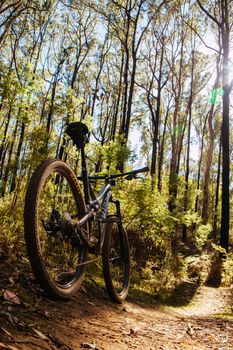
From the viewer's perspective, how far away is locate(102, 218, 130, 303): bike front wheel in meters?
3.82

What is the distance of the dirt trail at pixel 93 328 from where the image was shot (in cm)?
182

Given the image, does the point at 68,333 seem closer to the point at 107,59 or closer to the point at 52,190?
the point at 52,190

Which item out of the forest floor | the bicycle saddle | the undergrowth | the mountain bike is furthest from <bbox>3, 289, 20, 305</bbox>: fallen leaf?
the undergrowth

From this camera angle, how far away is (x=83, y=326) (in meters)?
2.46

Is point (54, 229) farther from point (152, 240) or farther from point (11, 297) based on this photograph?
point (152, 240)

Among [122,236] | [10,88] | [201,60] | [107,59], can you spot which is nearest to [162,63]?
[201,60]

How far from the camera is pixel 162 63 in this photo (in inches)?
969

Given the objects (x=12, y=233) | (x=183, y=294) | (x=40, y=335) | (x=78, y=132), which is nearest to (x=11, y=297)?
(x=40, y=335)

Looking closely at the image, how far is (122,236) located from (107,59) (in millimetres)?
25550

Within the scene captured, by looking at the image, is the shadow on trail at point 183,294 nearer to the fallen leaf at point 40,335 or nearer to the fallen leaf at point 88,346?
the fallen leaf at point 88,346

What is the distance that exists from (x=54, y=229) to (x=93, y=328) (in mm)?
777

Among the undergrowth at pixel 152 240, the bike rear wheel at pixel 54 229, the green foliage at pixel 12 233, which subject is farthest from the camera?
the undergrowth at pixel 152 240

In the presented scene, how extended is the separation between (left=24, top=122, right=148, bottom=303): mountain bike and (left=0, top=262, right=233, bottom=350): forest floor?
0.60 ft

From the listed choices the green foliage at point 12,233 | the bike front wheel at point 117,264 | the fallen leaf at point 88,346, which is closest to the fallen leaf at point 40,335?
the fallen leaf at point 88,346
